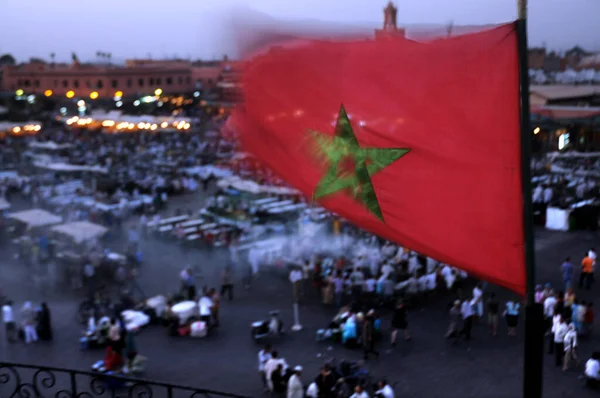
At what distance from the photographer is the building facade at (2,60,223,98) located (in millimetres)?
71750

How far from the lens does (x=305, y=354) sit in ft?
39.3

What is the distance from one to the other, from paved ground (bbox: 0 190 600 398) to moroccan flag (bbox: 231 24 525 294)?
6877 mm

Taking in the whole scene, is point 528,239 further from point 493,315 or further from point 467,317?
point 493,315

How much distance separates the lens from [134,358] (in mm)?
11352

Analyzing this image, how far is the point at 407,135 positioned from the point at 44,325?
1141 centimetres

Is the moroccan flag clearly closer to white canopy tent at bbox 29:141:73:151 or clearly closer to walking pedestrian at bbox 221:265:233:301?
walking pedestrian at bbox 221:265:233:301

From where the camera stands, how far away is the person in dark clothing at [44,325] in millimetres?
13125

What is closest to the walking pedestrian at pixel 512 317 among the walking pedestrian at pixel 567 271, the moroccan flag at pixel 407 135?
the walking pedestrian at pixel 567 271

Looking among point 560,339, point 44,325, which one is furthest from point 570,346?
point 44,325

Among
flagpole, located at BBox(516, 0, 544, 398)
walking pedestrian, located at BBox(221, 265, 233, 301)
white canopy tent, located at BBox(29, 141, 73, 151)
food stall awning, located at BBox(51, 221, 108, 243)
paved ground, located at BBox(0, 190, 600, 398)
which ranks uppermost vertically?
flagpole, located at BBox(516, 0, 544, 398)

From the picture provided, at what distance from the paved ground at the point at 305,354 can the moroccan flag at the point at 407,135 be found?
6877 millimetres

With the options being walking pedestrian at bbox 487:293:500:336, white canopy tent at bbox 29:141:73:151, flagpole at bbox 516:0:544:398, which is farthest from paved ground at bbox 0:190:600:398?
white canopy tent at bbox 29:141:73:151

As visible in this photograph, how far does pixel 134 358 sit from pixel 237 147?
7603 millimetres

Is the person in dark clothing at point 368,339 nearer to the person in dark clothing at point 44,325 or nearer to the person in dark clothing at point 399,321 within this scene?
the person in dark clothing at point 399,321
